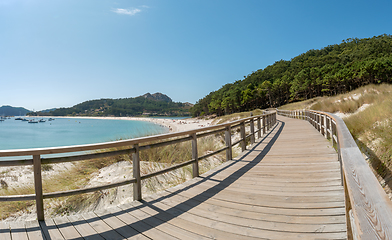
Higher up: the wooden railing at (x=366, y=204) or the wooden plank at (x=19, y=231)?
the wooden railing at (x=366, y=204)

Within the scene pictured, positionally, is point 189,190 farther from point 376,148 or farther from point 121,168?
point 376,148

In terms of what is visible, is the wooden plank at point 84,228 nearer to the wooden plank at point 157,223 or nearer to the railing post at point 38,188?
the railing post at point 38,188

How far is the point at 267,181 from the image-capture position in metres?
3.93

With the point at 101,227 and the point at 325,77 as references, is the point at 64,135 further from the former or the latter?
the point at 325,77

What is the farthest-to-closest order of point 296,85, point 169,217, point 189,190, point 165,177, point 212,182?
point 296,85, point 165,177, point 212,182, point 189,190, point 169,217

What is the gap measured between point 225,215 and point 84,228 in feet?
5.77

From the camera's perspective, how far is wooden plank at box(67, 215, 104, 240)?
92.9 inches

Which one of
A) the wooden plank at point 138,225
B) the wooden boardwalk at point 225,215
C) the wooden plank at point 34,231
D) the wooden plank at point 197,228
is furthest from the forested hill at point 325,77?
the wooden plank at point 34,231

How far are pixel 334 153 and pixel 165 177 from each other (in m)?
4.52

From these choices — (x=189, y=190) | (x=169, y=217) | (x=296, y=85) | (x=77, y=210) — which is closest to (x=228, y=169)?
(x=189, y=190)

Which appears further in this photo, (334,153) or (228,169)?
(334,153)

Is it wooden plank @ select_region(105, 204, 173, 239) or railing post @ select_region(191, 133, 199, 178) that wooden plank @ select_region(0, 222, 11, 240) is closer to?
wooden plank @ select_region(105, 204, 173, 239)

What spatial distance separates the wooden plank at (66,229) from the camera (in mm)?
2377

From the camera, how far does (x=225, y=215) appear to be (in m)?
2.70
